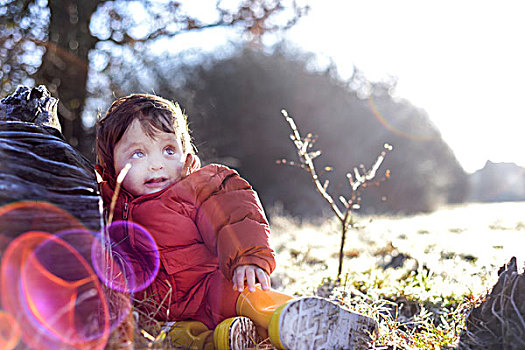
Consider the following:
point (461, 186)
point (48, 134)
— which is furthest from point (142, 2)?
point (461, 186)

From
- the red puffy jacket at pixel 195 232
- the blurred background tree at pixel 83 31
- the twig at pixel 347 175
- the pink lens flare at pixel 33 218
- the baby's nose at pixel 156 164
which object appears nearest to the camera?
the pink lens flare at pixel 33 218

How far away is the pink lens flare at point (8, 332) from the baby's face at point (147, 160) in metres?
1.08

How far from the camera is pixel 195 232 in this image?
2.23 metres

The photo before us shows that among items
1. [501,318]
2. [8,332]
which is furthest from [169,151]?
[501,318]

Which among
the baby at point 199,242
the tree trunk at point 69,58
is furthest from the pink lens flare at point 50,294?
the tree trunk at point 69,58

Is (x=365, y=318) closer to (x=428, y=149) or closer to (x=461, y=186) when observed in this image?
(x=428, y=149)

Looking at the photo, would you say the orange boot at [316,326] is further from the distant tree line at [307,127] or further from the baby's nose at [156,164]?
the distant tree line at [307,127]

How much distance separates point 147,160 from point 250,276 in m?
0.86

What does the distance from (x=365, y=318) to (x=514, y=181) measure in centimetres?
1783

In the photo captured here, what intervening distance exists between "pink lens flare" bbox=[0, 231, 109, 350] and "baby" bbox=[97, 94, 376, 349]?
0.34 m

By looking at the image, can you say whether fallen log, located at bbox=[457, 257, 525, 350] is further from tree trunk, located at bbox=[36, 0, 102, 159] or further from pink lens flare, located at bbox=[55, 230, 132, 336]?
tree trunk, located at bbox=[36, 0, 102, 159]

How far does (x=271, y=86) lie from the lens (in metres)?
12.4

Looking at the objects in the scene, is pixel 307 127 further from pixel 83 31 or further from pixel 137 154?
pixel 137 154

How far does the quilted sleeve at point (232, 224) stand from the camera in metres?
Result: 1.97
